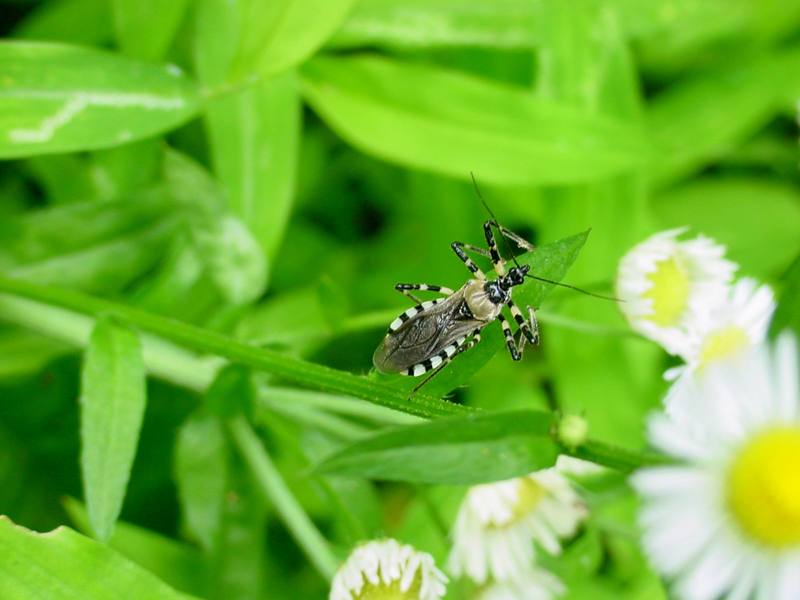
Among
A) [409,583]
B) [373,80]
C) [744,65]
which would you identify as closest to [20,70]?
[373,80]

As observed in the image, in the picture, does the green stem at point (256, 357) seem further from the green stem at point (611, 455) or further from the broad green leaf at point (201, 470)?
the broad green leaf at point (201, 470)

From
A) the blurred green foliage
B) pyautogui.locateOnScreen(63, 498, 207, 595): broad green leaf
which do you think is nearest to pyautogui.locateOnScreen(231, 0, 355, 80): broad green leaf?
the blurred green foliage

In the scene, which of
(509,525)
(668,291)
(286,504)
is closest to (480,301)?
(668,291)

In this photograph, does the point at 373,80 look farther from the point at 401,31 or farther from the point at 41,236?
the point at 41,236

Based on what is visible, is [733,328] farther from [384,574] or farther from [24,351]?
[24,351]

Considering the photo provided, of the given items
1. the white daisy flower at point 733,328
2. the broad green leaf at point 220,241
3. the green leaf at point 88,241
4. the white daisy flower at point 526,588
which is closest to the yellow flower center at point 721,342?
the white daisy flower at point 733,328

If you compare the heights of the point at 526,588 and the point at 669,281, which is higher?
the point at 669,281
